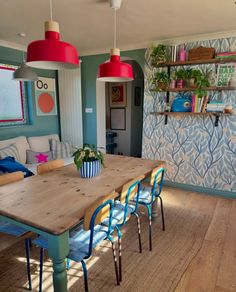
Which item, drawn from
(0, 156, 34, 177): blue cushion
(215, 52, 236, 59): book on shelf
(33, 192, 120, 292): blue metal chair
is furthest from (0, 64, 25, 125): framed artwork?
(215, 52, 236, 59): book on shelf

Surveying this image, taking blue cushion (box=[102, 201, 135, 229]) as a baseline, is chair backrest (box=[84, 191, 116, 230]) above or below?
above

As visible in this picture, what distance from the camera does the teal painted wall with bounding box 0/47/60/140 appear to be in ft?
12.4

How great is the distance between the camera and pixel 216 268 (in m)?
1.98

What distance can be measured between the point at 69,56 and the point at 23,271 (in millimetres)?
1810

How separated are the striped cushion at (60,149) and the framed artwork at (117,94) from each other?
2.07 m

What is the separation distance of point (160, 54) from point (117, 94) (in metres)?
2.32

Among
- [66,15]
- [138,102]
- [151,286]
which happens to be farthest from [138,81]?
[151,286]

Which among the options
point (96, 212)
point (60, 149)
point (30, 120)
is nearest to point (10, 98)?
point (30, 120)

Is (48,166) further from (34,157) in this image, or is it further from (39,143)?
(39,143)

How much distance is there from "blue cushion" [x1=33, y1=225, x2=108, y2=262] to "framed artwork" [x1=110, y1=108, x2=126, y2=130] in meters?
4.15

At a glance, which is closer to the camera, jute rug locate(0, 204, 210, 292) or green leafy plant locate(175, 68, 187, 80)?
jute rug locate(0, 204, 210, 292)

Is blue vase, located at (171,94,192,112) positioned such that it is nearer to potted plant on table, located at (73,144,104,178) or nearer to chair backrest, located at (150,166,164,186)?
chair backrest, located at (150,166,164,186)

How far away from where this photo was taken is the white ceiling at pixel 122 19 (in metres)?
2.32

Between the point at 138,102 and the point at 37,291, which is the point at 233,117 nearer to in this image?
the point at 138,102
